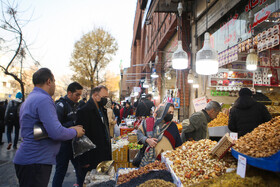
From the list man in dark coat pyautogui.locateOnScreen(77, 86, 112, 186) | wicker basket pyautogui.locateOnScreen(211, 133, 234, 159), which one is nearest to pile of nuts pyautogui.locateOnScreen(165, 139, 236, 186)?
wicker basket pyautogui.locateOnScreen(211, 133, 234, 159)

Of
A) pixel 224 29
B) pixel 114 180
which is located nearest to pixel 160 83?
pixel 224 29

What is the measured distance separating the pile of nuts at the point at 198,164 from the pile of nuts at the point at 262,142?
29 cm

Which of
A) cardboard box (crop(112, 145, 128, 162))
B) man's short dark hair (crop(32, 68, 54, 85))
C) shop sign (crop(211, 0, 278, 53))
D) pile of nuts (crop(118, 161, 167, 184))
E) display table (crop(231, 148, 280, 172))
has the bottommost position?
cardboard box (crop(112, 145, 128, 162))

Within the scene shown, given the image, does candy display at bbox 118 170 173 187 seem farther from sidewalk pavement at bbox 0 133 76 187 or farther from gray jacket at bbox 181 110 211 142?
sidewalk pavement at bbox 0 133 76 187

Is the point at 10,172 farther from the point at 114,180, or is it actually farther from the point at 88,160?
the point at 114,180

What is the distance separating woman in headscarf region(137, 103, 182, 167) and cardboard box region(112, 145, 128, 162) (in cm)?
185

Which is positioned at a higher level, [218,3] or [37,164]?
[218,3]

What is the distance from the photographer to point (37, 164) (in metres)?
2.32

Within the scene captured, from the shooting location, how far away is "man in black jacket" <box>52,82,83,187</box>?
372 cm

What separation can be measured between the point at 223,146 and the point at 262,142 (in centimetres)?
44

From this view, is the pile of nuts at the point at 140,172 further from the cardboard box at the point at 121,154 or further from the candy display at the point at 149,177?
the cardboard box at the point at 121,154

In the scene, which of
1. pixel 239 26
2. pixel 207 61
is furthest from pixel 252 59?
pixel 207 61

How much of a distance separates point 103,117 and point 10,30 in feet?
30.4

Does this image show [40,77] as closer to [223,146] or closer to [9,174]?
[223,146]
